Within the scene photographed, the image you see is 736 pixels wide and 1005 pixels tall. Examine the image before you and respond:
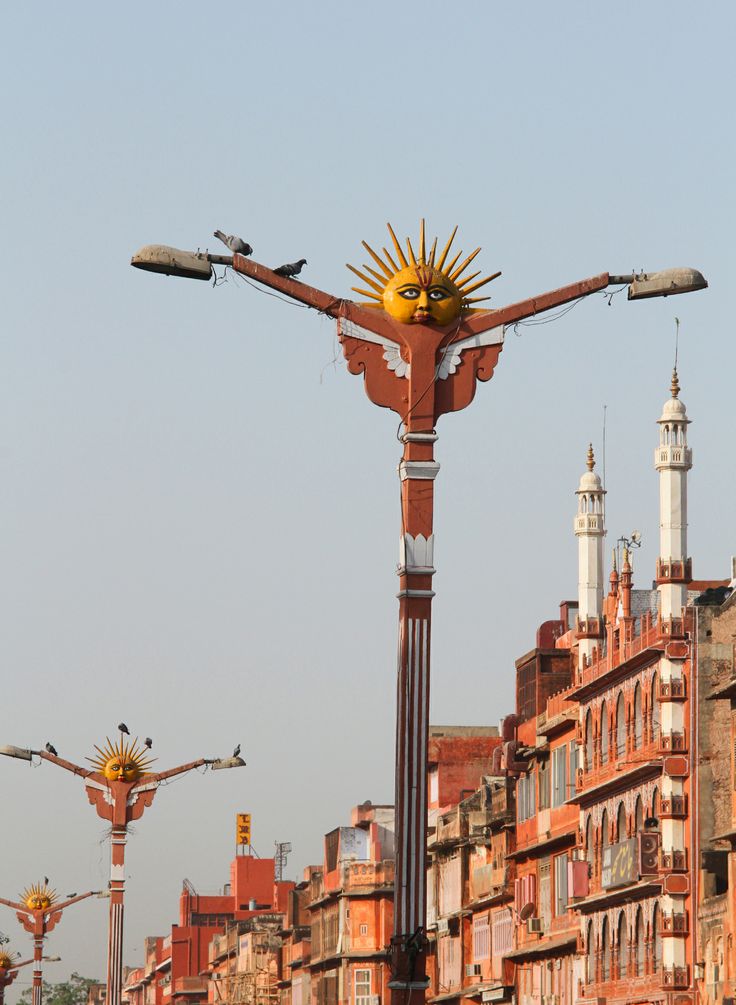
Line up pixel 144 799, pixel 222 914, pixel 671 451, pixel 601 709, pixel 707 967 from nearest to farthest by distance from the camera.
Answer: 1. pixel 144 799
2. pixel 707 967
3. pixel 671 451
4. pixel 601 709
5. pixel 222 914

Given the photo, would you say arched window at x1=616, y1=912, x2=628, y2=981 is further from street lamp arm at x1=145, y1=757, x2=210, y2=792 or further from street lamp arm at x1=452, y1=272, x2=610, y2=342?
street lamp arm at x1=452, y1=272, x2=610, y2=342

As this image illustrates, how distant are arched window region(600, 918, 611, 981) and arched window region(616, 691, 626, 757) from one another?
573 centimetres

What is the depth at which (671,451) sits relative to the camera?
6512 cm

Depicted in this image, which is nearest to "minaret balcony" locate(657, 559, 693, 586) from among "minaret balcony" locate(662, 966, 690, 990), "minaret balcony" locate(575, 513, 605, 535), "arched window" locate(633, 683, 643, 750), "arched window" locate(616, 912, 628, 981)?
"arched window" locate(633, 683, 643, 750)

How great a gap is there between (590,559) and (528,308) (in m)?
50.5

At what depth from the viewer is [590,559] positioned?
74.2m

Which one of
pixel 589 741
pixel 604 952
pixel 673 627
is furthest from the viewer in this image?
pixel 589 741

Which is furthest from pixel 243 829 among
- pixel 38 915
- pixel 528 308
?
pixel 528 308

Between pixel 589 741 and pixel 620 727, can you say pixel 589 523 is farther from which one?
pixel 620 727

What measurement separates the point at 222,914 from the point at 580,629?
350 ft

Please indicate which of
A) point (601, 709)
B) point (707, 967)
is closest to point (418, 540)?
point (707, 967)

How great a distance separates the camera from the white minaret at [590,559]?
243 feet

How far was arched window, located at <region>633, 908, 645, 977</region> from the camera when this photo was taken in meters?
65.0

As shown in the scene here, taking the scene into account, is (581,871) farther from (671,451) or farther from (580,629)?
(671,451)
